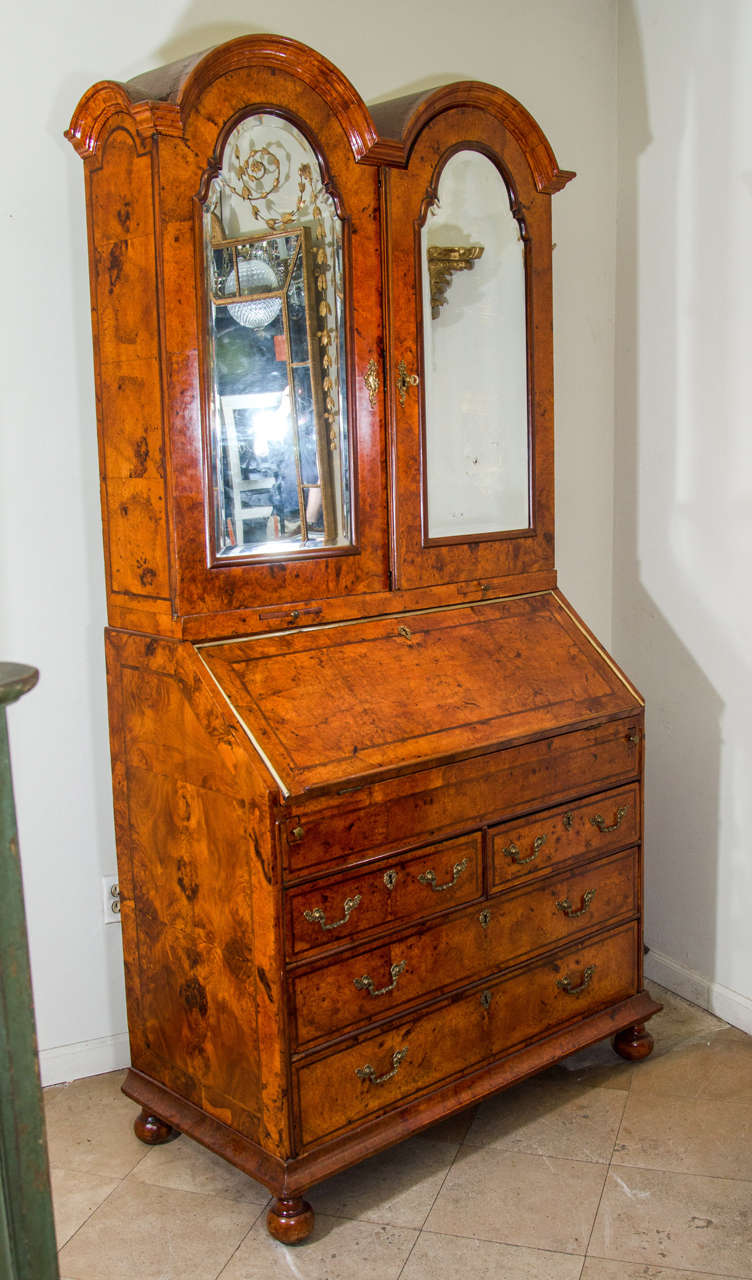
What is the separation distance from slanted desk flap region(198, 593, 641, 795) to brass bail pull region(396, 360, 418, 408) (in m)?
0.46

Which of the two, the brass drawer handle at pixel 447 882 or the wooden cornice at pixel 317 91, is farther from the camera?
the brass drawer handle at pixel 447 882

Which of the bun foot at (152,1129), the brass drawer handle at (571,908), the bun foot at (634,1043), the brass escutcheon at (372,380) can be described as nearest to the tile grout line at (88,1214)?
the bun foot at (152,1129)

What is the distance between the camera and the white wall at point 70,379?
2.51m

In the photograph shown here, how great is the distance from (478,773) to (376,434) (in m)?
0.72

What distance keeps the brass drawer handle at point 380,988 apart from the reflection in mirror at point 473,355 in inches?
35.7

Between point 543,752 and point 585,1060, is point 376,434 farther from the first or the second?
point 585,1060

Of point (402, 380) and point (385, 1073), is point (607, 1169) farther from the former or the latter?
point (402, 380)

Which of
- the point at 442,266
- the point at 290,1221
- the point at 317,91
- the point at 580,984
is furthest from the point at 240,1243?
the point at 317,91

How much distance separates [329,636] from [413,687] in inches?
7.8

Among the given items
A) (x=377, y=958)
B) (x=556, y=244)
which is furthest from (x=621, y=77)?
(x=377, y=958)

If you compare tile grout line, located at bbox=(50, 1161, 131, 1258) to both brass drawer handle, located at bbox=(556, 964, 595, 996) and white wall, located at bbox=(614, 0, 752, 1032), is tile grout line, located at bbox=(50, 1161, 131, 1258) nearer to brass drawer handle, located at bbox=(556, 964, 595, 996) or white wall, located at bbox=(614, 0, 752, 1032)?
brass drawer handle, located at bbox=(556, 964, 595, 996)

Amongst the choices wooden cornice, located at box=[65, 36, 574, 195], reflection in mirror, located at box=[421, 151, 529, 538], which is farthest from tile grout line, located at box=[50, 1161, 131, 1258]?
wooden cornice, located at box=[65, 36, 574, 195]

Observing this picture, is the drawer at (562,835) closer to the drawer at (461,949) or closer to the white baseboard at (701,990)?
the drawer at (461,949)

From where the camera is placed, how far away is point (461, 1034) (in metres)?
2.43
